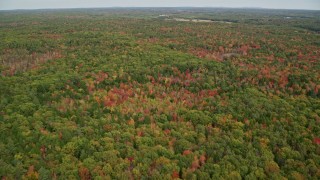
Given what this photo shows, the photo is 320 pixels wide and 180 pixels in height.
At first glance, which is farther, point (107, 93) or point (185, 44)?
point (185, 44)

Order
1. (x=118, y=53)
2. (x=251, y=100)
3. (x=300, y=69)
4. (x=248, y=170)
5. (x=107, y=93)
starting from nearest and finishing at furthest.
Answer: (x=248, y=170), (x=251, y=100), (x=107, y=93), (x=300, y=69), (x=118, y=53)

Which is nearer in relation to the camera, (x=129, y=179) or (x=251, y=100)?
(x=129, y=179)

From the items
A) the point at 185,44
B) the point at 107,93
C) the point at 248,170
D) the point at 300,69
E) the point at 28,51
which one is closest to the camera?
the point at 248,170

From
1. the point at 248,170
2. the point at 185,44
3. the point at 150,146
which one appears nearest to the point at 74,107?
the point at 150,146

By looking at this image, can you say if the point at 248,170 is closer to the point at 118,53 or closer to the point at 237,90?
the point at 237,90

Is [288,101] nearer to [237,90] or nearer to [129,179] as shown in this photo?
[237,90]

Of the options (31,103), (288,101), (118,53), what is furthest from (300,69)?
(31,103)

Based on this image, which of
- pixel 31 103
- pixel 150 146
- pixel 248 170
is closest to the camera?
pixel 248 170

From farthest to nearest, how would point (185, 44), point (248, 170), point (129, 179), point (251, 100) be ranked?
point (185, 44)
point (251, 100)
point (248, 170)
point (129, 179)

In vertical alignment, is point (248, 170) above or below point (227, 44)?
below
